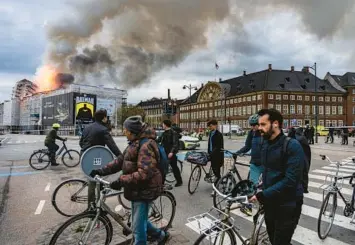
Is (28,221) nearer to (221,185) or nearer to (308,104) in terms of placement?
(221,185)

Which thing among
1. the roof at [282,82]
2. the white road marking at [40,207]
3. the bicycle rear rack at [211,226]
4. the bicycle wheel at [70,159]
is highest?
the roof at [282,82]

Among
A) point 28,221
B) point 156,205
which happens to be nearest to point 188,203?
point 156,205

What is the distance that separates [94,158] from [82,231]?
51.9 inches

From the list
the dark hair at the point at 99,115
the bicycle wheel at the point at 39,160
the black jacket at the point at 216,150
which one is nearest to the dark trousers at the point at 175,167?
the black jacket at the point at 216,150

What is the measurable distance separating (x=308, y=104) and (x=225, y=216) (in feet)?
298

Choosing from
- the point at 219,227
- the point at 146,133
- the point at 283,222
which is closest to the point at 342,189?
the point at 283,222

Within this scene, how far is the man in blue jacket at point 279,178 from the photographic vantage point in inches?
108

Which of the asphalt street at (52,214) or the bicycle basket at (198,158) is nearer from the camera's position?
the asphalt street at (52,214)

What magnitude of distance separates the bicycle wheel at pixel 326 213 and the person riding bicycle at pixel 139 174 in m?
2.83

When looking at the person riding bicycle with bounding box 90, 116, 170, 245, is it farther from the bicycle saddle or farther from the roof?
the roof

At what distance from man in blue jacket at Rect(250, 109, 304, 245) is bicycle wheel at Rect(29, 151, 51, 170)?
35.2 ft

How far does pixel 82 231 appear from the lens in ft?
11.1

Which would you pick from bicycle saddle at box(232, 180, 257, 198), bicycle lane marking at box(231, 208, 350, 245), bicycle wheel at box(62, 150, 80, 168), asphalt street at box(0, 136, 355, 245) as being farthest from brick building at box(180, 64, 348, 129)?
bicycle lane marking at box(231, 208, 350, 245)

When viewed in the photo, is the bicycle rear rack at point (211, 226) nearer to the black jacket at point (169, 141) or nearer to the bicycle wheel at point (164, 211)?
the bicycle wheel at point (164, 211)
